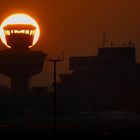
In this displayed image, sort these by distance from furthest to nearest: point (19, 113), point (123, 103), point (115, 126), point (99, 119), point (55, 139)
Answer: point (123, 103)
point (19, 113)
point (99, 119)
point (115, 126)
point (55, 139)

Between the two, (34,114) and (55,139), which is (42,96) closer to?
(34,114)

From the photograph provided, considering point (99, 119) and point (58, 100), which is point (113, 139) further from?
point (58, 100)

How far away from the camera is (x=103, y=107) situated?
19012 centimetres

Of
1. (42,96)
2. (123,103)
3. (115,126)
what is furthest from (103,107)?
(115,126)

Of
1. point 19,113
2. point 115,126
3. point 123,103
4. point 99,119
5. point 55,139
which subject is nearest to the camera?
point 55,139

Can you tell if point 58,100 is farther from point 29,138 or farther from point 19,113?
point 29,138

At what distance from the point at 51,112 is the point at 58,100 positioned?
13.3 m

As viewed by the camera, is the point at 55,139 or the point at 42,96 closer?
the point at 55,139

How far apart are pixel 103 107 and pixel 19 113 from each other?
2780 cm

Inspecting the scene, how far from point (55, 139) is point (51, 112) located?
121 metres

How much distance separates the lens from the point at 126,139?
62.6 m

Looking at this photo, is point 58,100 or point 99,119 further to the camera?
point 58,100

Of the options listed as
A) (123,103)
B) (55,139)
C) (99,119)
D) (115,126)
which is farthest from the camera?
(123,103)

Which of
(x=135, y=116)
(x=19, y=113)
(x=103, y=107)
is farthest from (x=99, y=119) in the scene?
(x=103, y=107)
